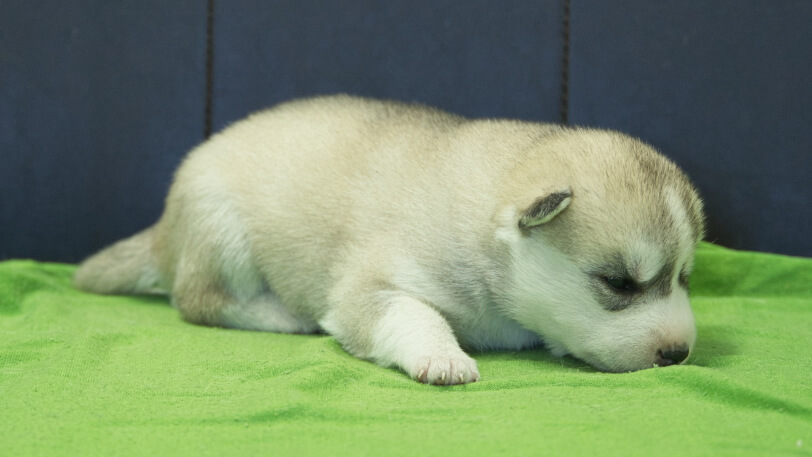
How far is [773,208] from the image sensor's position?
397 cm

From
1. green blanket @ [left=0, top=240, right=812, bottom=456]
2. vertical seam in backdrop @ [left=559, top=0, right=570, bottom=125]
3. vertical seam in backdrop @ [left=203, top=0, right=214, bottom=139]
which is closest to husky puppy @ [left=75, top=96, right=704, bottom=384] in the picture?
green blanket @ [left=0, top=240, right=812, bottom=456]

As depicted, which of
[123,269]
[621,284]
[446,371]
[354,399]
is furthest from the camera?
[123,269]

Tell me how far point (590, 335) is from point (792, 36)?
2.29 meters

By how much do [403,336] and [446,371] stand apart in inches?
10.5

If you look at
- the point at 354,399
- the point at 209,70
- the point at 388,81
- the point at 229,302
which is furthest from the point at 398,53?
the point at 354,399

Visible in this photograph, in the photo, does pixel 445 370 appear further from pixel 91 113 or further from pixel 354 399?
pixel 91 113

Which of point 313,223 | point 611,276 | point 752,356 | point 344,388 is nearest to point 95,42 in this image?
point 313,223

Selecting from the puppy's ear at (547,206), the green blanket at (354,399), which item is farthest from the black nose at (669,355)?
the puppy's ear at (547,206)

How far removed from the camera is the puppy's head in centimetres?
244

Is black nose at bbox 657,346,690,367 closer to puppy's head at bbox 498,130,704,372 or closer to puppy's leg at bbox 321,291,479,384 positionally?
puppy's head at bbox 498,130,704,372

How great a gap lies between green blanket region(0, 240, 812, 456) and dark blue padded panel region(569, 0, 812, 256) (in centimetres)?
96

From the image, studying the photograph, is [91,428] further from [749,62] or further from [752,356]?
[749,62]

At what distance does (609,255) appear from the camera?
2.44 meters

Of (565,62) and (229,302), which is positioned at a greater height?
(565,62)
